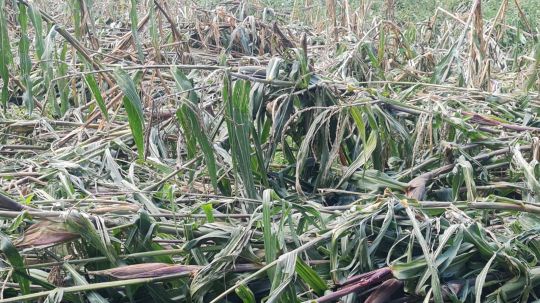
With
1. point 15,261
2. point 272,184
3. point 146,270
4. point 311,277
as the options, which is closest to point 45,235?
point 15,261

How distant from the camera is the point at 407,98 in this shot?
2.60 m

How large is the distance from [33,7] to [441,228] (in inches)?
46.6

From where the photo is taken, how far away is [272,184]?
221cm

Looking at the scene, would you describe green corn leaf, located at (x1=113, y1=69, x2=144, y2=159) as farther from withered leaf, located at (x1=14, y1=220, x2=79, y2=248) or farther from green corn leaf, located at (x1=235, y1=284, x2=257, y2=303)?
green corn leaf, located at (x1=235, y1=284, x2=257, y2=303)

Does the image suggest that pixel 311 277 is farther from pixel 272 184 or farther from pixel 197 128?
pixel 272 184

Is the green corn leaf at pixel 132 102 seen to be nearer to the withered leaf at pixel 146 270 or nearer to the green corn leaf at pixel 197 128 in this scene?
the green corn leaf at pixel 197 128

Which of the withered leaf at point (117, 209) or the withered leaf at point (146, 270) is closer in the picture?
the withered leaf at point (146, 270)

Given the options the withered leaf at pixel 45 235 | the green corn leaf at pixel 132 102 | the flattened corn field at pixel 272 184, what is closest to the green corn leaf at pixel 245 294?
the flattened corn field at pixel 272 184

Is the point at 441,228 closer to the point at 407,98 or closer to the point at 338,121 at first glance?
the point at 338,121

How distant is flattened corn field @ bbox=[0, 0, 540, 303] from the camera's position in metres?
1.55

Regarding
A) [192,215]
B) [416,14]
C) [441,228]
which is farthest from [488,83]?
[416,14]

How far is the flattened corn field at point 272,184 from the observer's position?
155 centimetres

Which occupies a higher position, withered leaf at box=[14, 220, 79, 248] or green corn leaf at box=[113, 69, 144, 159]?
green corn leaf at box=[113, 69, 144, 159]

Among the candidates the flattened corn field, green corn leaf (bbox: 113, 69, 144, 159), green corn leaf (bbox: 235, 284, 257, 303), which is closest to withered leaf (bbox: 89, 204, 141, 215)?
the flattened corn field
